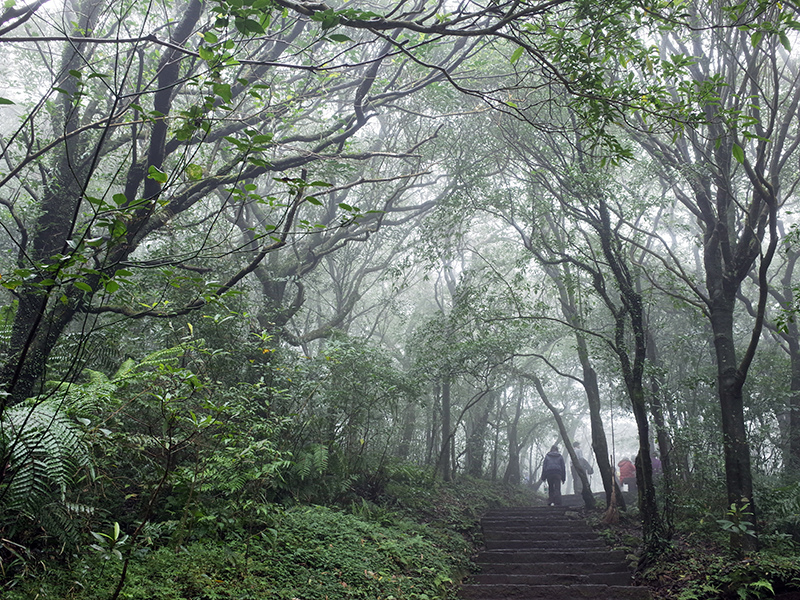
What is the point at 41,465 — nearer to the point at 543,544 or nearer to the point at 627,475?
the point at 543,544

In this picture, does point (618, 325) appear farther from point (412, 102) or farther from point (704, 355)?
point (704, 355)

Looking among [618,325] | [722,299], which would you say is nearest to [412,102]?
[618,325]

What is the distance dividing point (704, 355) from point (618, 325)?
770cm

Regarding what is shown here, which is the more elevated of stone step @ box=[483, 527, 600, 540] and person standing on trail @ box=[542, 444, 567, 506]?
person standing on trail @ box=[542, 444, 567, 506]

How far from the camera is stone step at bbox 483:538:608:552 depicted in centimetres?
765

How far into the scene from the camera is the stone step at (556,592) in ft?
17.5

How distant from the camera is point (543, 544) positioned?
7.77 metres

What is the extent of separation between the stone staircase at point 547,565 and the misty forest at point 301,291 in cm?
28

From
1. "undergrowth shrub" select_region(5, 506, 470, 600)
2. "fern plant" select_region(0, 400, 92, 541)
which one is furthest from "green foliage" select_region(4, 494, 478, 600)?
"fern plant" select_region(0, 400, 92, 541)

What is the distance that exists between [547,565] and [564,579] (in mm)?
464

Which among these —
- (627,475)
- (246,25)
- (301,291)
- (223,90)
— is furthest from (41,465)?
(627,475)

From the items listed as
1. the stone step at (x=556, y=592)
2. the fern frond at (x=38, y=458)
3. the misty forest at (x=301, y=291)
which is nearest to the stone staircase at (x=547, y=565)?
the stone step at (x=556, y=592)

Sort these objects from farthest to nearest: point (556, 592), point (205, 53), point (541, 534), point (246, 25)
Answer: point (541, 534)
point (556, 592)
point (205, 53)
point (246, 25)

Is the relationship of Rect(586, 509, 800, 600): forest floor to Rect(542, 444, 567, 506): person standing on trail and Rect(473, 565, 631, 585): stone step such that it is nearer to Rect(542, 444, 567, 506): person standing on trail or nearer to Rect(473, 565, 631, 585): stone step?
Rect(473, 565, 631, 585): stone step
